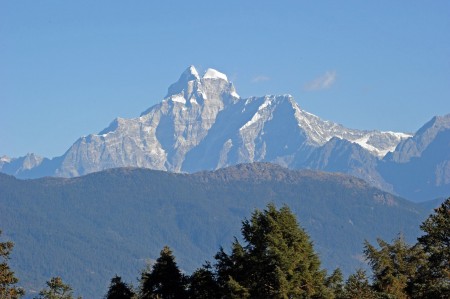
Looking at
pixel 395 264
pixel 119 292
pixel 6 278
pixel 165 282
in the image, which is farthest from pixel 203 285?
pixel 6 278

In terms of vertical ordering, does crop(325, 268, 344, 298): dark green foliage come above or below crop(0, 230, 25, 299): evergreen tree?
above

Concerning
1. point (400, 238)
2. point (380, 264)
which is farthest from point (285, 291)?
point (400, 238)

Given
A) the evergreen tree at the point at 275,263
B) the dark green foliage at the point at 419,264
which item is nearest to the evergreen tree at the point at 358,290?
the dark green foliage at the point at 419,264

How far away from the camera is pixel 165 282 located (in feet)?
248

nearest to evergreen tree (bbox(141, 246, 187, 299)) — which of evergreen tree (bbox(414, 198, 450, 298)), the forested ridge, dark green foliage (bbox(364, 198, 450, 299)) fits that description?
the forested ridge

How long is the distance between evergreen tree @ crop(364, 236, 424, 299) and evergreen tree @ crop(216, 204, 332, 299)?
4.81 m

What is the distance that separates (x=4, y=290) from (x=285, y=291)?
17289mm

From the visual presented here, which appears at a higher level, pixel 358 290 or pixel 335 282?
pixel 335 282

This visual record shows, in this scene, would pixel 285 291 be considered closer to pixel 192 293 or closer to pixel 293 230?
pixel 293 230

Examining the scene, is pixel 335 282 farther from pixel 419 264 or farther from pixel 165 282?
pixel 165 282

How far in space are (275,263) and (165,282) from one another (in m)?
12.6

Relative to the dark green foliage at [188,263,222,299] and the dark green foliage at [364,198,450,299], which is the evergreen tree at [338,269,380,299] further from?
the dark green foliage at [188,263,222,299]

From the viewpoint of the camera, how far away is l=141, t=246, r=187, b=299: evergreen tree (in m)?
75.4

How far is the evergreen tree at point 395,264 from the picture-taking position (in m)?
72.1
